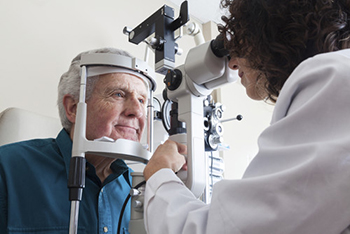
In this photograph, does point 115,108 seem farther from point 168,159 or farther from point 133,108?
point 168,159

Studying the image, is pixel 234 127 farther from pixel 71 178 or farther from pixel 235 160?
pixel 71 178

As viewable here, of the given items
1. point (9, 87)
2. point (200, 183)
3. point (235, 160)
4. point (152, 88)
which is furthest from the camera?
point (235, 160)

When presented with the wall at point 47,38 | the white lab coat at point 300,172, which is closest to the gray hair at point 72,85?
the wall at point 47,38

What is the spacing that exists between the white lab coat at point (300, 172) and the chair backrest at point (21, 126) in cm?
106

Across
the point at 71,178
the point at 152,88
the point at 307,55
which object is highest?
the point at 152,88

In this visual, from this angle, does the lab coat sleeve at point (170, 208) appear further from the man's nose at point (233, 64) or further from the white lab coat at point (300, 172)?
the man's nose at point (233, 64)

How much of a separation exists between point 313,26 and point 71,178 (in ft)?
2.20

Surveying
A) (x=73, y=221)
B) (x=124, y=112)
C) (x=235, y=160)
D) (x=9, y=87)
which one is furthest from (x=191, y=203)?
(x=235, y=160)

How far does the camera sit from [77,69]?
1.33m

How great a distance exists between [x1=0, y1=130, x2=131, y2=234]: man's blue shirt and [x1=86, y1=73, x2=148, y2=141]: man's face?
12 cm

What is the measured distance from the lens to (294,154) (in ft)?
1.73

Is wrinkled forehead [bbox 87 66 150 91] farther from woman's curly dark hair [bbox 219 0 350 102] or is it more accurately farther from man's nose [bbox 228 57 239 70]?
woman's curly dark hair [bbox 219 0 350 102]

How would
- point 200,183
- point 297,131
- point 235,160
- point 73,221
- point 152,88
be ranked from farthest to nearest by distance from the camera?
point 235,160, point 152,88, point 200,183, point 73,221, point 297,131

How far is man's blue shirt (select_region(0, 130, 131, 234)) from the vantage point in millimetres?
1057
